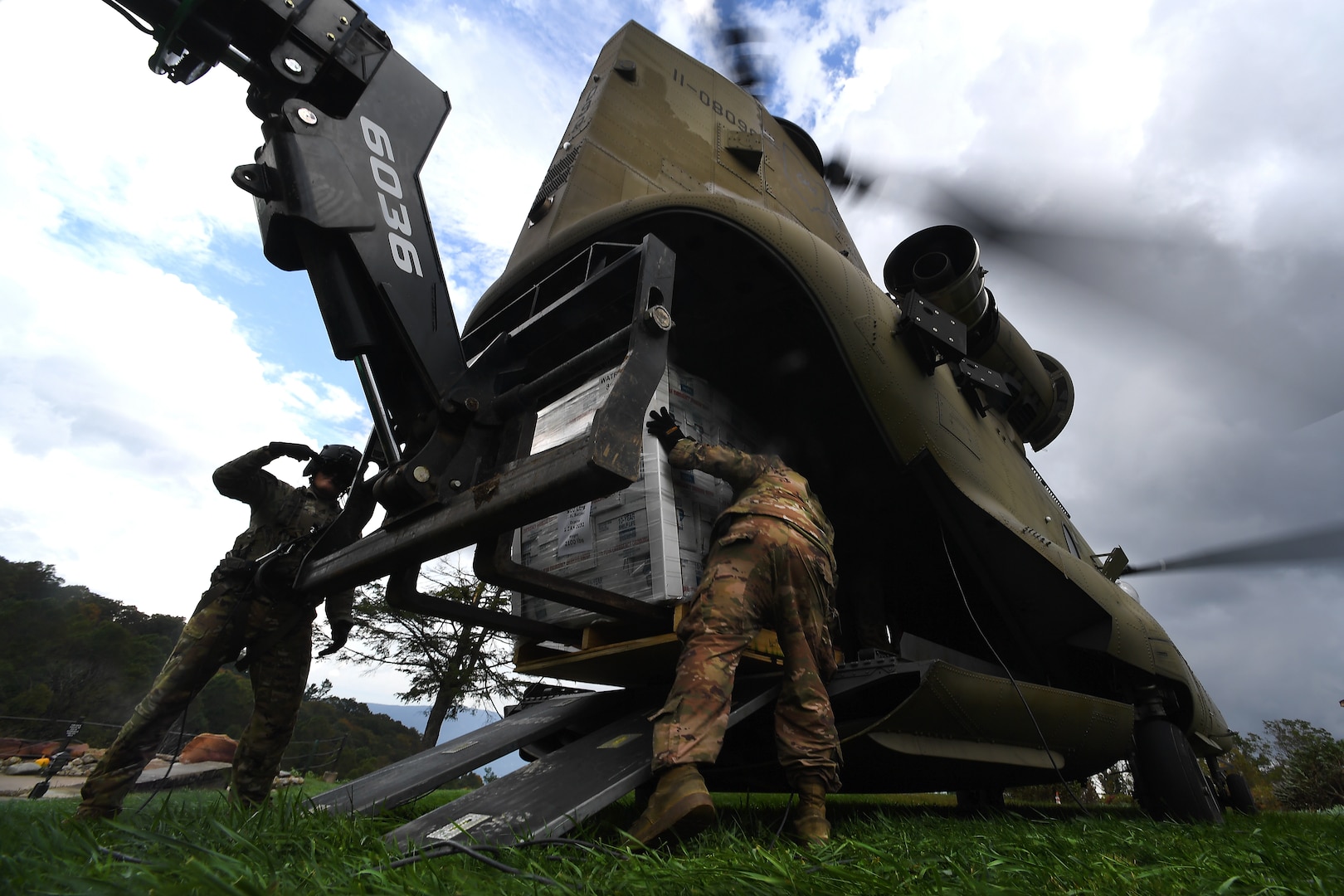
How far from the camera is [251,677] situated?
3621 millimetres

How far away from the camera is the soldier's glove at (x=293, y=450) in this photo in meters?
3.96

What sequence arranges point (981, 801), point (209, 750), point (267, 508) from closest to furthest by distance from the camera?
point (267, 508), point (981, 801), point (209, 750)

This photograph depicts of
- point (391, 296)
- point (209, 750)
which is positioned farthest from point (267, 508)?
point (209, 750)

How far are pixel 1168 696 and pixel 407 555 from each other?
4.63m

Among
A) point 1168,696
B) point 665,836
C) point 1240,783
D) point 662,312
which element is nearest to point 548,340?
point 662,312

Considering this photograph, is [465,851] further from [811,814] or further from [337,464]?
[337,464]

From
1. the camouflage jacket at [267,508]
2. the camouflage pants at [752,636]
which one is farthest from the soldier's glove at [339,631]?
the camouflage pants at [752,636]

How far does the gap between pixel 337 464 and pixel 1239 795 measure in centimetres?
737

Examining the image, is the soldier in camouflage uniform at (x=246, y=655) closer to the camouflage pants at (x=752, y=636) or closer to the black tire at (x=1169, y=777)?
the camouflage pants at (x=752, y=636)

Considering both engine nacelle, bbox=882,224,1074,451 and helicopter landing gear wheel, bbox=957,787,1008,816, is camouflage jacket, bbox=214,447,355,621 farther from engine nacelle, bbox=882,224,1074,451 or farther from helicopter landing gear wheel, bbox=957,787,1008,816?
helicopter landing gear wheel, bbox=957,787,1008,816

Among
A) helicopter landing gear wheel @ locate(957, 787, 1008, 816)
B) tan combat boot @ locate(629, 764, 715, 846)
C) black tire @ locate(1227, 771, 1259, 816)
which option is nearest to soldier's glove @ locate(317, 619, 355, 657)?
tan combat boot @ locate(629, 764, 715, 846)

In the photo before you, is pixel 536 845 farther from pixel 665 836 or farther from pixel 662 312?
pixel 662 312

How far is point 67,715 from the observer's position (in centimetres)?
2391

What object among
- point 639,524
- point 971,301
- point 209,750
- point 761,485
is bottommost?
point 209,750
